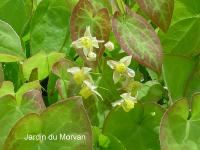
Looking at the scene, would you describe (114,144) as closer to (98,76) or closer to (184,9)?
(98,76)

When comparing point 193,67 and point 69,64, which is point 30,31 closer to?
point 69,64

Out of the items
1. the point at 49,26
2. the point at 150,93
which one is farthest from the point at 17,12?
the point at 150,93

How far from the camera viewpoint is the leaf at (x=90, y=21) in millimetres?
848

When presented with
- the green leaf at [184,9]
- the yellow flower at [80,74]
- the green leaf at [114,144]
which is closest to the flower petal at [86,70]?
A: the yellow flower at [80,74]

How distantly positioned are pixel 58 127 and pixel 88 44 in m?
0.14

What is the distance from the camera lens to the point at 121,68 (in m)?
0.83

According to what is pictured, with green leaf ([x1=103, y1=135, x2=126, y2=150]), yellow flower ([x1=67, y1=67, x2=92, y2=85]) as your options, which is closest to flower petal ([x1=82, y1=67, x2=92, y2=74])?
yellow flower ([x1=67, y1=67, x2=92, y2=85])

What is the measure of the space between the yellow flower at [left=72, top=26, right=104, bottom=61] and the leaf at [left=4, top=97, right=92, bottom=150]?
100 millimetres

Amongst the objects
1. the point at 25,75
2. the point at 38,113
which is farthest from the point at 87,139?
the point at 25,75

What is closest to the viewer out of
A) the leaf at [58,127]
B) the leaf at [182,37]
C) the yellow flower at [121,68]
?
the leaf at [58,127]

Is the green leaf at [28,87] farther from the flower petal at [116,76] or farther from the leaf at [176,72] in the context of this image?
the leaf at [176,72]

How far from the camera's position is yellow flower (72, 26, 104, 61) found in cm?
81

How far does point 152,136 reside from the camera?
2.74 ft

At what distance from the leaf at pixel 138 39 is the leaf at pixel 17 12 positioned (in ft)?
0.56
